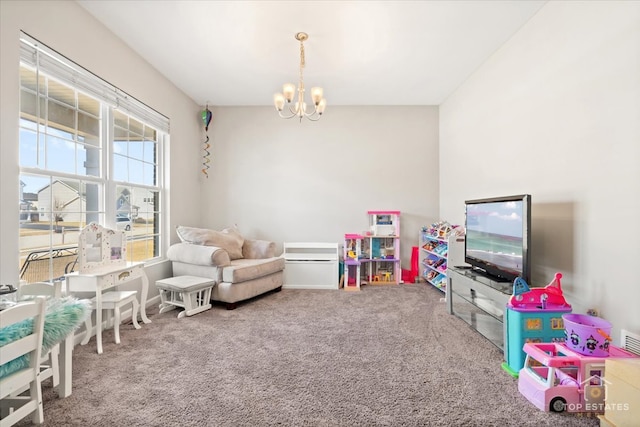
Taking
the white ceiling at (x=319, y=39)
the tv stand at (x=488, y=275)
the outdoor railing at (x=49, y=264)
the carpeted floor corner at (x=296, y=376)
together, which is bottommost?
the carpeted floor corner at (x=296, y=376)

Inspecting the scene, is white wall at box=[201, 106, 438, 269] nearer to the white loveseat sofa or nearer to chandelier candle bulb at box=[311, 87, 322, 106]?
the white loveseat sofa

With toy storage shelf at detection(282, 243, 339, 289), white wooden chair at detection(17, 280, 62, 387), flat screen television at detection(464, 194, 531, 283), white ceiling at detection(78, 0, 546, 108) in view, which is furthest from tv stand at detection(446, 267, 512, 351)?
white wooden chair at detection(17, 280, 62, 387)

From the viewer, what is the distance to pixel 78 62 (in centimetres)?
226

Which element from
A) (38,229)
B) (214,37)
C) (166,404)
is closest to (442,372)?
(166,404)

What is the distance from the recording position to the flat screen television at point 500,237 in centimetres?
206

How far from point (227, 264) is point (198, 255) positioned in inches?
13.5

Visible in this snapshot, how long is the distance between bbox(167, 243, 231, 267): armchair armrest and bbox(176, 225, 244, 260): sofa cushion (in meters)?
0.12

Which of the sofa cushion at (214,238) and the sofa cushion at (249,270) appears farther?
the sofa cushion at (214,238)

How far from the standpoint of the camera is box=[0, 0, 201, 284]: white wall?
173cm

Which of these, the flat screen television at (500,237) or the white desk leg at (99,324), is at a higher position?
the flat screen television at (500,237)

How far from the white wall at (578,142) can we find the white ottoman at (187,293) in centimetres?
310

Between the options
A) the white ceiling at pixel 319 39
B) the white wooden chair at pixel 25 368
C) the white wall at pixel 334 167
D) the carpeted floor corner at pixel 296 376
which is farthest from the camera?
the white wall at pixel 334 167

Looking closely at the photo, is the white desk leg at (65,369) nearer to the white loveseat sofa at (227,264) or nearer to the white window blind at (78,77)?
the white loveseat sofa at (227,264)

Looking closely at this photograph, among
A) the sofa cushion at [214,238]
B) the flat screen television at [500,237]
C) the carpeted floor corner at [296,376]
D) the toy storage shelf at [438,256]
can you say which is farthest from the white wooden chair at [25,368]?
the toy storage shelf at [438,256]
